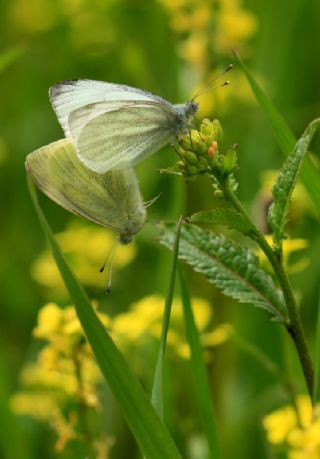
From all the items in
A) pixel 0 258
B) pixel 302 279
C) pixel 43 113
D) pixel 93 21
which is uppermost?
pixel 93 21

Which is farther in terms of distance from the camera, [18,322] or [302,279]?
[18,322]

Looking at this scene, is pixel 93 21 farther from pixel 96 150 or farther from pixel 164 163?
pixel 96 150

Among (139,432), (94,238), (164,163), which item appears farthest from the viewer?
(164,163)

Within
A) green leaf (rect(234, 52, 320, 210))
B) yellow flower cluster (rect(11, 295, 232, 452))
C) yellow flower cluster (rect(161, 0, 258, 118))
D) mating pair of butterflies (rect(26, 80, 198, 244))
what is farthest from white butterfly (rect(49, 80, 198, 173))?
yellow flower cluster (rect(161, 0, 258, 118))

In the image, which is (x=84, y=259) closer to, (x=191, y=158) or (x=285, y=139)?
(x=285, y=139)

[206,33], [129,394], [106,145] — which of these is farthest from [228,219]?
[206,33]

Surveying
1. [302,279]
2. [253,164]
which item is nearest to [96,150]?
[302,279]

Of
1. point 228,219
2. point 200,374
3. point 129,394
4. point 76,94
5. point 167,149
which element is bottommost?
point 167,149
